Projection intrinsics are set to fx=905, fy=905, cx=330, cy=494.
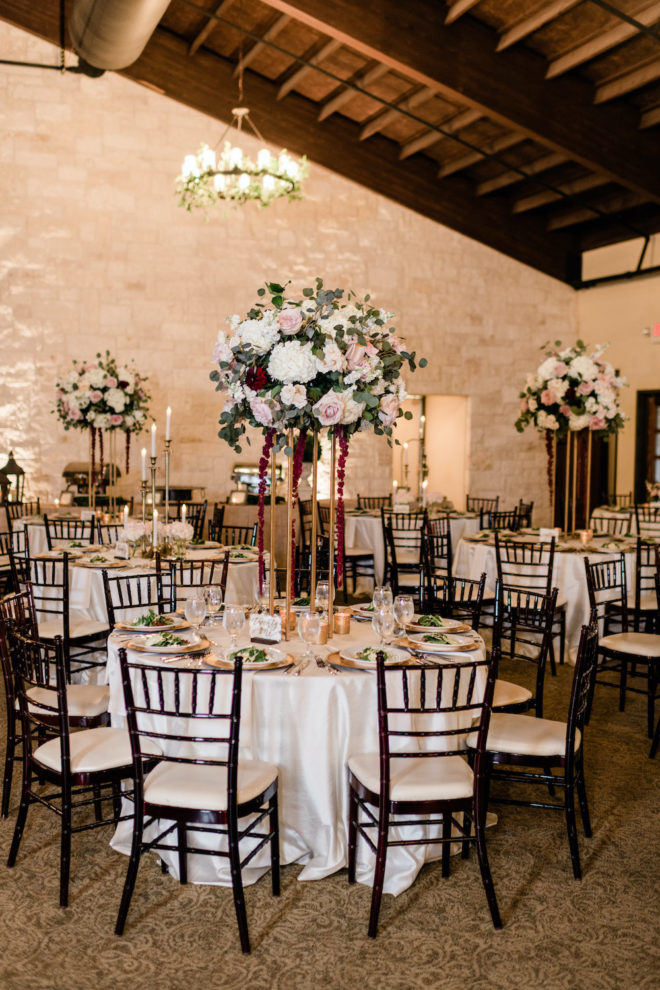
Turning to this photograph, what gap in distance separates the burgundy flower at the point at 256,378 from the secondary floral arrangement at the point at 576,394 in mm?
4040

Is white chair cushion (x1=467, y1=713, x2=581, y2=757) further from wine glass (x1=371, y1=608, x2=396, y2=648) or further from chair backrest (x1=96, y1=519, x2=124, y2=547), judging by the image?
chair backrest (x1=96, y1=519, x2=124, y2=547)

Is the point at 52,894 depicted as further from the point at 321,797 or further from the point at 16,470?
the point at 16,470

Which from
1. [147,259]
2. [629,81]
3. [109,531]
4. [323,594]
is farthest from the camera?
[147,259]

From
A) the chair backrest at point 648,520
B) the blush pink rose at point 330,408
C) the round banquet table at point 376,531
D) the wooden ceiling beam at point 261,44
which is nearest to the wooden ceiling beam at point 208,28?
the wooden ceiling beam at point 261,44

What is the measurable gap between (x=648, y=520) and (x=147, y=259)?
664 centimetres

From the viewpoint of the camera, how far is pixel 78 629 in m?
5.12

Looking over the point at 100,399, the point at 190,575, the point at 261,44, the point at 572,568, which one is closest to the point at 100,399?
the point at 100,399

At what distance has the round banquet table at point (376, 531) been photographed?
9031 millimetres

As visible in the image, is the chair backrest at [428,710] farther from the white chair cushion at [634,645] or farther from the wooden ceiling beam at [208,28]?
the wooden ceiling beam at [208,28]

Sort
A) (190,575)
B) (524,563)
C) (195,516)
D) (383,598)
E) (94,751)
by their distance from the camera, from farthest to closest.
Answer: (195,516) → (524,563) → (190,575) → (383,598) → (94,751)

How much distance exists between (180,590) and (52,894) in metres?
2.59

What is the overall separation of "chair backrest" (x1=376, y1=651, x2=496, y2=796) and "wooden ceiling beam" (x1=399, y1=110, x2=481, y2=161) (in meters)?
8.02

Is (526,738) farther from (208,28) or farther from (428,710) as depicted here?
(208,28)

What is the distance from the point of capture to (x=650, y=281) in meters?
11.9
